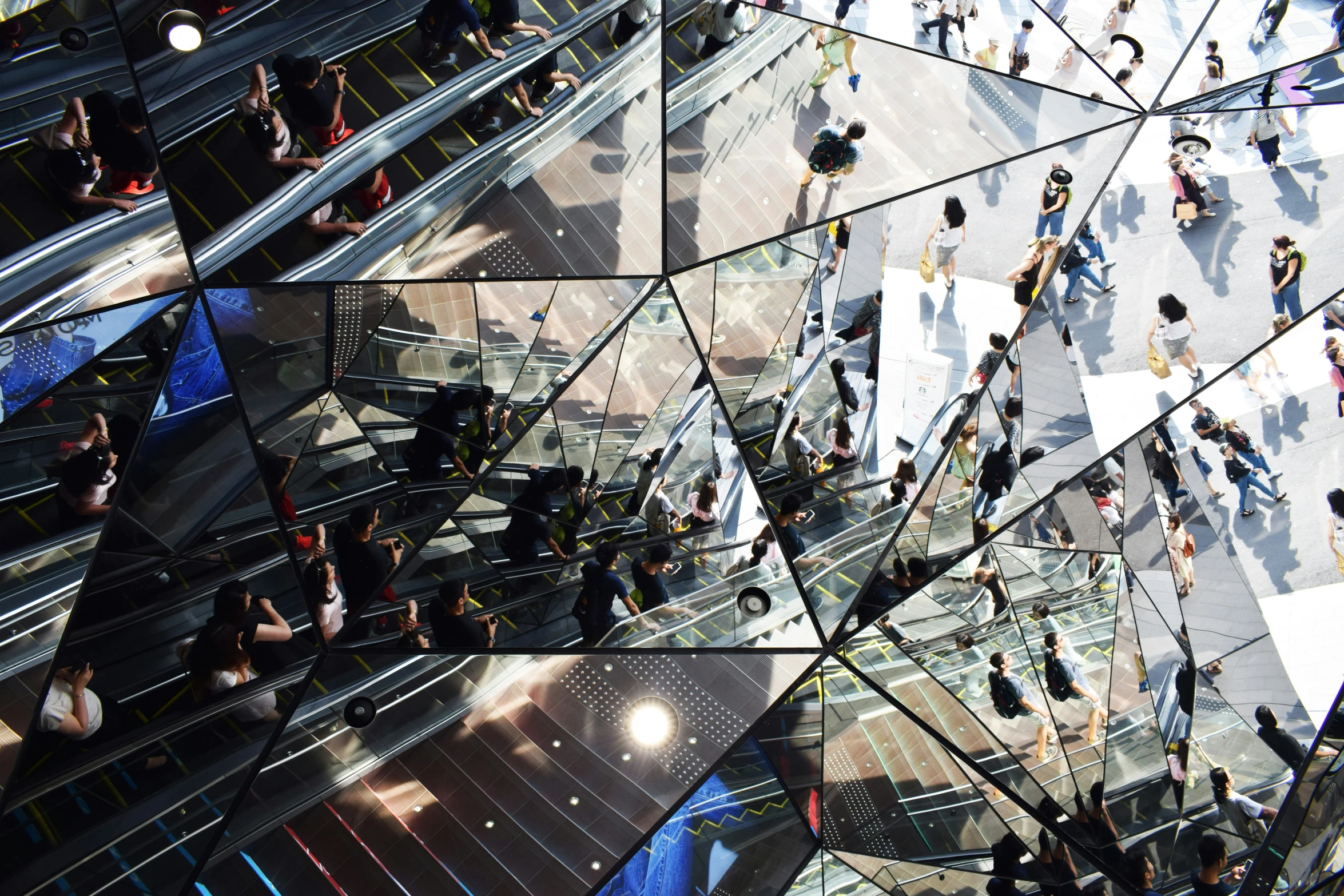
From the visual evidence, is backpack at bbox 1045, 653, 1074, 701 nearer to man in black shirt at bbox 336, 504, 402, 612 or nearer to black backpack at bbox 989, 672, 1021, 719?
black backpack at bbox 989, 672, 1021, 719

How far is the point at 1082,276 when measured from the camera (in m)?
10.5

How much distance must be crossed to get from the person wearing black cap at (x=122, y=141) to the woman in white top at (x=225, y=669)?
404cm

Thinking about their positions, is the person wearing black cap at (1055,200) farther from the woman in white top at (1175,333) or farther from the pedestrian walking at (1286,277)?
the pedestrian walking at (1286,277)

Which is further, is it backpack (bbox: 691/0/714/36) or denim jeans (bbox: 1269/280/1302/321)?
backpack (bbox: 691/0/714/36)

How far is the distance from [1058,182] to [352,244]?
6.76m

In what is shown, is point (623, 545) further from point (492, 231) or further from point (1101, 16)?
point (1101, 16)

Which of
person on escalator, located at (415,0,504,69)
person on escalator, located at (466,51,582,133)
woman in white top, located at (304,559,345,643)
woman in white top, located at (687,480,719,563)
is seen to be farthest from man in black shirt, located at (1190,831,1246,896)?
person on escalator, located at (415,0,504,69)

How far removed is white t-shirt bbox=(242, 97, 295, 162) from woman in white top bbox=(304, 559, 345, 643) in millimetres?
3747

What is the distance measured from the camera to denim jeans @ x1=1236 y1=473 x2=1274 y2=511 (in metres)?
10.0

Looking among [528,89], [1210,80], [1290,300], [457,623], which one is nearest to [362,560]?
[457,623]

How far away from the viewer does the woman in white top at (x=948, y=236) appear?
10445 mm

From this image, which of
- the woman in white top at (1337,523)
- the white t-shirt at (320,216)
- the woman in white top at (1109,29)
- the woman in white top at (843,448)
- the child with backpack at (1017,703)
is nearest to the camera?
the child with backpack at (1017,703)

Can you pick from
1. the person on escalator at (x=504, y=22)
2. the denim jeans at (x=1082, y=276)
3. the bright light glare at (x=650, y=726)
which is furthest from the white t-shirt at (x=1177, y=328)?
the person on escalator at (x=504, y=22)

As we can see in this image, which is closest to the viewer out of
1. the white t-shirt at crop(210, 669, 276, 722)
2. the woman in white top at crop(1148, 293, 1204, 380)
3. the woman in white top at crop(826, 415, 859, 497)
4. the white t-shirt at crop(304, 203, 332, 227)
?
the white t-shirt at crop(210, 669, 276, 722)
